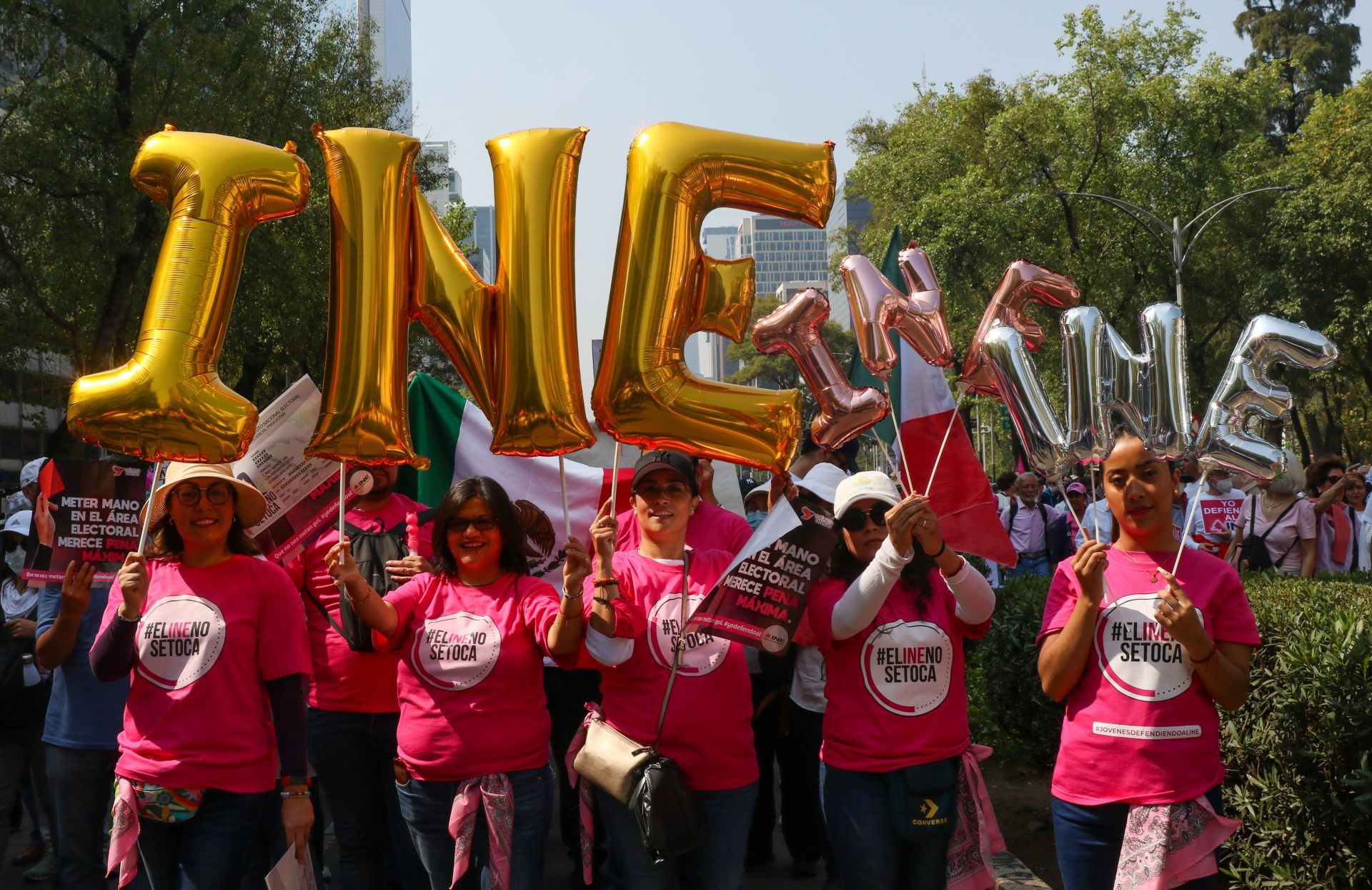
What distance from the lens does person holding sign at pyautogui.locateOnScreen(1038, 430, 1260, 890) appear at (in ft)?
11.0

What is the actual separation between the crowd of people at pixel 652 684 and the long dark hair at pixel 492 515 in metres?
0.01

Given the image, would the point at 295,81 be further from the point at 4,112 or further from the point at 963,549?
the point at 963,549

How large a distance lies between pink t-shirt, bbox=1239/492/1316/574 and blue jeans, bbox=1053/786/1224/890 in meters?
6.16

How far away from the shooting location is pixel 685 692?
391 centimetres

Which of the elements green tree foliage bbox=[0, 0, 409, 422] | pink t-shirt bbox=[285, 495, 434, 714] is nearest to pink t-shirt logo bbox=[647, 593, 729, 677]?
pink t-shirt bbox=[285, 495, 434, 714]

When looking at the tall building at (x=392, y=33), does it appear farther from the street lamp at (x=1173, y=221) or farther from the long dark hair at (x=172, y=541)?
the long dark hair at (x=172, y=541)

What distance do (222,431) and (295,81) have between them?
59.8 ft

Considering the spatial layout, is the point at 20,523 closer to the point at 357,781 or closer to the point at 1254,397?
the point at 357,781

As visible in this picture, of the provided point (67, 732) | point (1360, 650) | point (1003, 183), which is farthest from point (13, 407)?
point (1360, 650)

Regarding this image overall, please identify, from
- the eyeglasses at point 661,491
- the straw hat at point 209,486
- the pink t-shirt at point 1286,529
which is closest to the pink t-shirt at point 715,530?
the eyeglasses at point 661,491

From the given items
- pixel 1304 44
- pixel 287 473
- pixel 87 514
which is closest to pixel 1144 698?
pixel 287 473

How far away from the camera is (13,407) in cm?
4088

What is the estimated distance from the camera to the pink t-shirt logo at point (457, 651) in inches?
154

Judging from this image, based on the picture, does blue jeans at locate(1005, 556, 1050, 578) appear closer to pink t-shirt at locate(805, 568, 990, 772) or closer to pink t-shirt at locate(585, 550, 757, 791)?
pink t-shirt at locate(805, 568, 990, 772)
